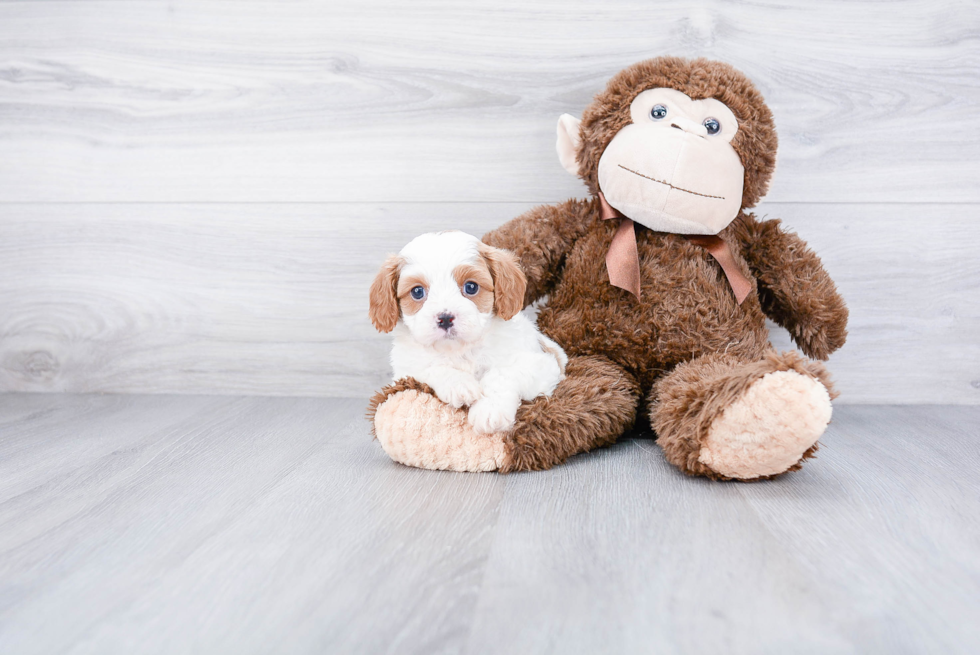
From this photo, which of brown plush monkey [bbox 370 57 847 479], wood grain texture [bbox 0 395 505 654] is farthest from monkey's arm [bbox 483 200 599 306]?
wood grain texture [bbox 0 395 505 654]

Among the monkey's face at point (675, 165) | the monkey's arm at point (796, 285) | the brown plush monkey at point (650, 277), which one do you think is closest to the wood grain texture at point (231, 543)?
the brown plush monkey at point (650, 277)

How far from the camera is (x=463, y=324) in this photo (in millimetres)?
866

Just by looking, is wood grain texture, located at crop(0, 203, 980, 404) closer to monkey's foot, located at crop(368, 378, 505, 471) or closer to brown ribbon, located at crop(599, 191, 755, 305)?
brown ribbon, located at crop(599, 191, 755, 305)

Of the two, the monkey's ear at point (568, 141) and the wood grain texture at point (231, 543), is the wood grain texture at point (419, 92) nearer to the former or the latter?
the monkey's ear at point (568, 141)

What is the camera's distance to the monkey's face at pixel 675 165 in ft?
3.22

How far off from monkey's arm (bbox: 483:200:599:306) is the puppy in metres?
0.13

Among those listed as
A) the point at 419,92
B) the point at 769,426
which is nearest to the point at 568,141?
the point at 419,92

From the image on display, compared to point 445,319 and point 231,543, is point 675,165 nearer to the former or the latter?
point 445,319

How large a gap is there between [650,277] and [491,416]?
361mm

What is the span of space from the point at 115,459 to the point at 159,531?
0.33 meters

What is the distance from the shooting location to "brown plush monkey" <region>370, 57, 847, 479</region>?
2.95ft

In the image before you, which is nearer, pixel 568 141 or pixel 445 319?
pixel 445 319

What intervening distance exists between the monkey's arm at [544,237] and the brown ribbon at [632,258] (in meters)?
0.06

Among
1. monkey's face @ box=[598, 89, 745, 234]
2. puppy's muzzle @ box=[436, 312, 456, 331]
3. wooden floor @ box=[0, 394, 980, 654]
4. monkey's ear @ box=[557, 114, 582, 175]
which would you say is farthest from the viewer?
monkey's ear @ box=[557, 114, 582, 175]
